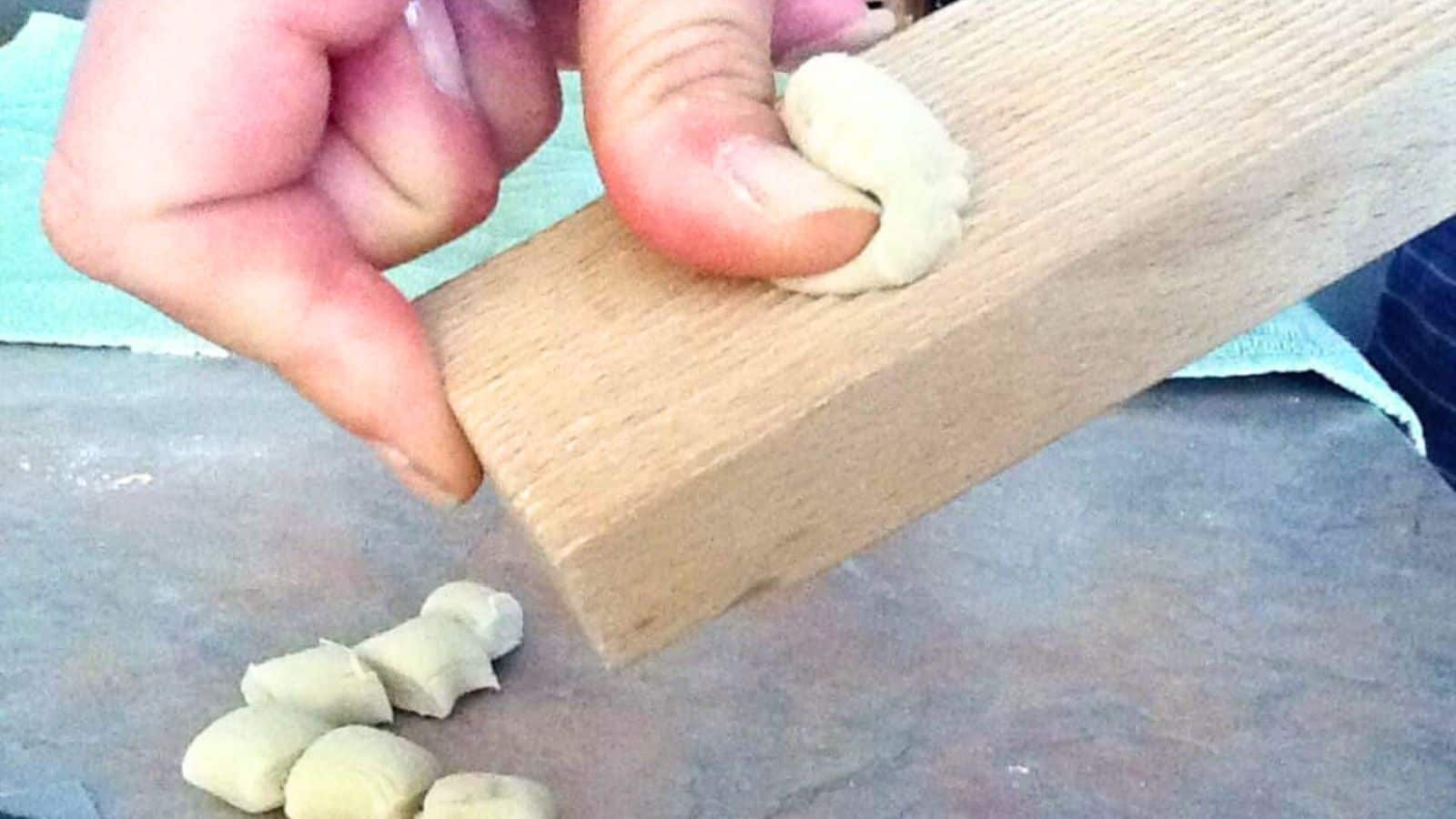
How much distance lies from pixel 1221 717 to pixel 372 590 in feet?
1.41

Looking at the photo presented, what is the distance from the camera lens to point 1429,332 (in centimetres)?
100

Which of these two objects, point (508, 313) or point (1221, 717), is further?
point (1221, 717)

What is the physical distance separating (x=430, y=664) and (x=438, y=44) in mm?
304

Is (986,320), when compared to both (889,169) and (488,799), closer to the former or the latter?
(889,169)

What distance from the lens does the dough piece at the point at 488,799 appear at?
64 centimetres

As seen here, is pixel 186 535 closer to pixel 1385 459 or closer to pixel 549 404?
pixel 549 404

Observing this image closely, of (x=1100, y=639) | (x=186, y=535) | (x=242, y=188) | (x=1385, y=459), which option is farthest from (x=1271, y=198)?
(x=186, y=535)

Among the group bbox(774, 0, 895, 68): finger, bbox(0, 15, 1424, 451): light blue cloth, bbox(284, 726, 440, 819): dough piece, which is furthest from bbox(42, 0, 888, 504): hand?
bbox(0, 15, 1424, 451): light blue cloth

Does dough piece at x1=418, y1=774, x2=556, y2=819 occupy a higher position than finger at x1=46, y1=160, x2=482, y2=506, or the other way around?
finger at x1=46, y1=160, x2=482, y2=506

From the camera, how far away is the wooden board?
0.35m

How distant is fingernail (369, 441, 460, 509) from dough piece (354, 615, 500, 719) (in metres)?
0.27

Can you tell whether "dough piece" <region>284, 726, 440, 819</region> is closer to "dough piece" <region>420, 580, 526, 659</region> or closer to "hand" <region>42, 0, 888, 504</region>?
"dough piece" <region>420, 580, 526, 659</region>

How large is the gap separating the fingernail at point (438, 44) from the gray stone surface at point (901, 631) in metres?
0.31

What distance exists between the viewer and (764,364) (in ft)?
1.17
